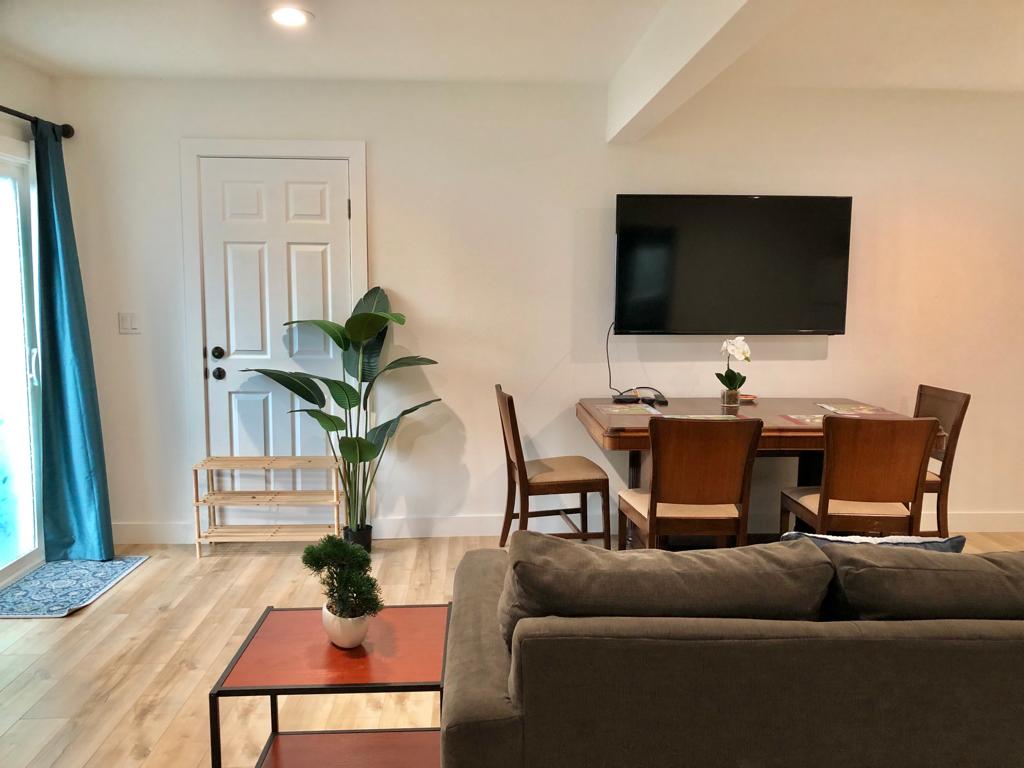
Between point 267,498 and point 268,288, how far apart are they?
1.09 meters

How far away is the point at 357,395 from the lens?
12.8ft

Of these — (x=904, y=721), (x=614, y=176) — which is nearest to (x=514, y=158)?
(x=614, y=176)

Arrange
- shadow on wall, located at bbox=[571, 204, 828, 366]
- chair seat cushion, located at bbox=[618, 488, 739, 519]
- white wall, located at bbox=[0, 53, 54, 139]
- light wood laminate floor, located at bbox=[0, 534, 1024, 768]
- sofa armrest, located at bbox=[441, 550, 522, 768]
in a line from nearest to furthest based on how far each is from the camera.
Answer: sofa armrest, located at bbox=[441, 550, 522, 768], light wood laminate floor, located at bbox=[0, 534, 1024, 768], chair seat cushion, located at bbox=[618, 488, 739, 519], white wall, located at bbox=[0, 53, 54, 139], shadow on wall, located at bbox=[571, 204, 828, 366]

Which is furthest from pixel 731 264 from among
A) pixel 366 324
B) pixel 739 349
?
pixel 366 324

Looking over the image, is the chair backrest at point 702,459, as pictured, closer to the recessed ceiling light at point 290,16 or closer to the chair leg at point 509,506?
the chair leg at point 509,506

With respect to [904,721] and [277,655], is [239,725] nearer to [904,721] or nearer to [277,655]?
[277,655]

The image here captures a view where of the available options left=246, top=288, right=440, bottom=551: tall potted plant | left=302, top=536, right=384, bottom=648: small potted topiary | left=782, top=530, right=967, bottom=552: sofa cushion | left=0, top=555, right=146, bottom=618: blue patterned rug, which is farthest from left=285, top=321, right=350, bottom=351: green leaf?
left=782, top=530, right=967, bottom=552: sofa cushion

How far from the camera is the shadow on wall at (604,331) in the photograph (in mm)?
4152

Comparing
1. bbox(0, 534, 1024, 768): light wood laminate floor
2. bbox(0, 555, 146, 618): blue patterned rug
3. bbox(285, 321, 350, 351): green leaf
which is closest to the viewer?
bbox(0, 534, 1024, 768): light wood laminate floor

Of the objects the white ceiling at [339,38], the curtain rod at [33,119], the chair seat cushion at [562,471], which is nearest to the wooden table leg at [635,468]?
the chair seat cushion at [562,471]

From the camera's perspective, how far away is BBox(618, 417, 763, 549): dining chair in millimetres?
2973

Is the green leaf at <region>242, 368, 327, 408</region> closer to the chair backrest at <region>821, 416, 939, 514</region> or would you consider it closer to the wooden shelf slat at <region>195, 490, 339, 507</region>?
the wooden shelf slat at <region>195, 490, 339, 507</region>

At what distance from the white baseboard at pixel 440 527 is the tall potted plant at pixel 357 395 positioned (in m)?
0.19

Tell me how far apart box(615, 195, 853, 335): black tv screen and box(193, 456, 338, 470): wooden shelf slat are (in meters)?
1.67
